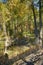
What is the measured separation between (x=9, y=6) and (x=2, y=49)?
4668mm

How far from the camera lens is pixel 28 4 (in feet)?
67.6

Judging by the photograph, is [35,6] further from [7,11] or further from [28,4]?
[7,11]

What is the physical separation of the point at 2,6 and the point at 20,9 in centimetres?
474

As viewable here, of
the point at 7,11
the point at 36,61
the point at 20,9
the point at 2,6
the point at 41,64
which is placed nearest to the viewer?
the point at 41,64

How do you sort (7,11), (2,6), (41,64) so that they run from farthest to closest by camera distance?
(7,11) → (2,6) → (41,64)

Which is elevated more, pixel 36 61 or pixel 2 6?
pixel 2 6

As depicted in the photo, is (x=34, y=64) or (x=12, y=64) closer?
(x=34, y=64)

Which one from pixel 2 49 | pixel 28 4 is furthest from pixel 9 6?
pixel 2 49

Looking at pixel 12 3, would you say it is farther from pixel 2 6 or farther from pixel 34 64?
pixel 34 64

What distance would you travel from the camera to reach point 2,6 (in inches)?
754

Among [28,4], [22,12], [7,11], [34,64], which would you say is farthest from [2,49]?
[34,64]

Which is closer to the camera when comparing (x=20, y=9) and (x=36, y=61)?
(x=36, y=61)

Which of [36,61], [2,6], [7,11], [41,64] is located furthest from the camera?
[7,11]

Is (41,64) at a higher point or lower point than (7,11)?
lower
